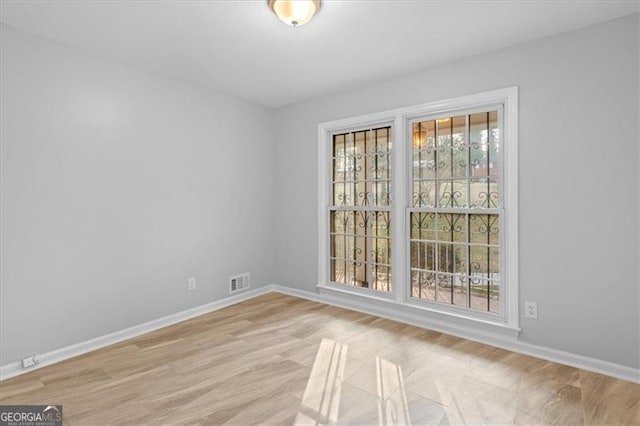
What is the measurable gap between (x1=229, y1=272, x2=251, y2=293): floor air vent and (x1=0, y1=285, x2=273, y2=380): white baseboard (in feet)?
0.26

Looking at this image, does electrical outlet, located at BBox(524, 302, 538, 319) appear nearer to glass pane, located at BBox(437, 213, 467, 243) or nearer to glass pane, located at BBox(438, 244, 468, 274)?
glass pane, located at BBox(438, 244, 468, 274)

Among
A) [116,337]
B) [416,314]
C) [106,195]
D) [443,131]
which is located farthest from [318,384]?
[443,131]

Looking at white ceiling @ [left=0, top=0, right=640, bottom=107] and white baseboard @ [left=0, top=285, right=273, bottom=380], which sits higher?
white ceiling @ [left=0, top=0, right=640, bottom=107]

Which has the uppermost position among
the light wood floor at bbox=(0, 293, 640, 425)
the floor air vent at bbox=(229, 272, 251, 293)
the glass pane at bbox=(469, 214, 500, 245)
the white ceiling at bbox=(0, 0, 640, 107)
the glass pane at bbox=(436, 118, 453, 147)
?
the white ceiling at bbox=(0, 0, 640, 107)

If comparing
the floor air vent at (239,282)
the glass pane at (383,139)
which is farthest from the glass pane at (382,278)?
the floor air vent at (239,282)

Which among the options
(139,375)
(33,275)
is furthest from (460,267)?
(33,275)

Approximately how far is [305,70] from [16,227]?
112 inches

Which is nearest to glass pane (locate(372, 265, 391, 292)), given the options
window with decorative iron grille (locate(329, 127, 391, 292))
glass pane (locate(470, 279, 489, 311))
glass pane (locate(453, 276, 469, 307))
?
window with decorative iron grille (locate(329, 127, 391, 292))

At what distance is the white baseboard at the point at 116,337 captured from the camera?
2631 millimetres

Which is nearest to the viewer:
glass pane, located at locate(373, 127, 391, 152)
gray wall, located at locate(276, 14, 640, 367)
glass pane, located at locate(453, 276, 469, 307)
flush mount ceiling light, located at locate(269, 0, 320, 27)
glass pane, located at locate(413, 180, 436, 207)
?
flush mount ceiling light, located at locate(269, 0, 320, 27)

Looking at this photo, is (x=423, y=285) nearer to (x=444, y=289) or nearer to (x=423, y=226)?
(x=444, y=289)

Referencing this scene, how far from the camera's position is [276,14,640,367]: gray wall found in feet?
8.26

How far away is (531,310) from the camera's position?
2926 millimetres

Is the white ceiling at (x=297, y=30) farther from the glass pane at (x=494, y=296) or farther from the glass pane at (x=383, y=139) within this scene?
the glass pane at (x=494, y=296)
